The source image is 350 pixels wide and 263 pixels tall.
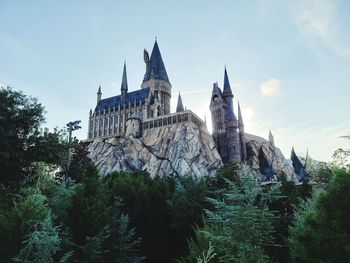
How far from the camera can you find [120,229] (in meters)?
18.9

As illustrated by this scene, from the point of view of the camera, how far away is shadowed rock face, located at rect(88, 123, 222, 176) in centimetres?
6419

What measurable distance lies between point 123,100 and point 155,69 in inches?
613

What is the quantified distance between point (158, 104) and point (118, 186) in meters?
59.3

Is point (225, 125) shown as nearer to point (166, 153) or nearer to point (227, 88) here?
point (227, 88)

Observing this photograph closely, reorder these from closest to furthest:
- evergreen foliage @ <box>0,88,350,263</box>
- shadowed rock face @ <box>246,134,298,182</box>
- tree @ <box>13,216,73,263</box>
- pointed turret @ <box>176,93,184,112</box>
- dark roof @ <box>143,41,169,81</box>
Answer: evergreen foliage @ <box>0,88,350,263</box> → tree @ <box>13,216,73,263</box> → shadowed rock face @ <box>246,134,298,182</box> → pointed turret @ <box>176,93,184,112</box> → dark roof @ <box>143,41,169,81</box>

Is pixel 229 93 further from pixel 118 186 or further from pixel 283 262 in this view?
pixel 283 262

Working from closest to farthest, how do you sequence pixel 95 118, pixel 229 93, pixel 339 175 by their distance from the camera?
1. pixel 339 175
2. pixel 229 93
3. pixel 95 118

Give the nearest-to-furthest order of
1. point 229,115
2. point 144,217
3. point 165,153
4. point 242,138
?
point 144,217 → point 165,153 → point 229,115 → point 242,138

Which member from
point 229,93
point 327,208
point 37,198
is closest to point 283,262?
point 327,208

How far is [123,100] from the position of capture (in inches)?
3730

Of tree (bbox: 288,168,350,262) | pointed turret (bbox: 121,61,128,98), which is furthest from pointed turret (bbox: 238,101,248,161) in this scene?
tree (bbox: 288,168,350,262)

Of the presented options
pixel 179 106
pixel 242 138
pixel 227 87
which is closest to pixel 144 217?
pixel 242 138

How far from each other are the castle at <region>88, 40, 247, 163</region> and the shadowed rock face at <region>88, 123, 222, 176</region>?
3.19 metres

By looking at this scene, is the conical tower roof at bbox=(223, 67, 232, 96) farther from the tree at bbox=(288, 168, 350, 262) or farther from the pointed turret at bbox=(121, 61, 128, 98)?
the tree at bbox=(288, 168, 350, 262)
